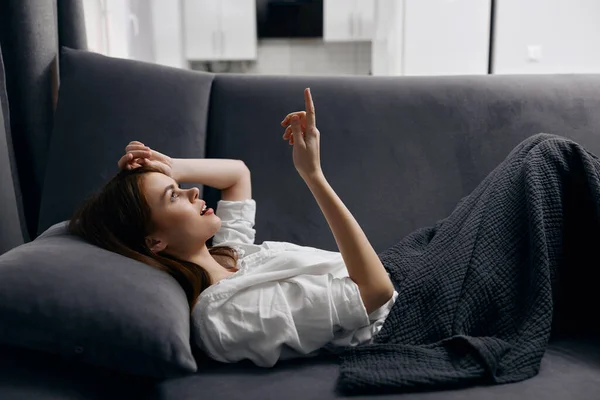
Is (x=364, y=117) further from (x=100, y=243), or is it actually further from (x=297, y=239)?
(x=100, y=243)

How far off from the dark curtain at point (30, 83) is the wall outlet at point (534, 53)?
2833 mm

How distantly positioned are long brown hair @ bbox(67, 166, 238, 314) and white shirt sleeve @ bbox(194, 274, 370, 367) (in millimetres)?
95

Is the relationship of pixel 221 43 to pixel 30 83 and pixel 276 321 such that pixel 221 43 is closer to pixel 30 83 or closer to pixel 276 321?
pixel 30 83

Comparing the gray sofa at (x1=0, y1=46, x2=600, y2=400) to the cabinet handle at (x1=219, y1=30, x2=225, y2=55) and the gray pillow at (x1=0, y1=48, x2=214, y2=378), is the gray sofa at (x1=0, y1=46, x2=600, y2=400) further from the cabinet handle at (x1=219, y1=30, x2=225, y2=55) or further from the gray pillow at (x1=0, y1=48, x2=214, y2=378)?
the cabinet handle at (x1=219, y1=30, x2=225, y2=55)

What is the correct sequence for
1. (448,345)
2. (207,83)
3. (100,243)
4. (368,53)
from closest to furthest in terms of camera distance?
1. (448,345)
2. (100,243)
3. (207,83)
4. (368,53)

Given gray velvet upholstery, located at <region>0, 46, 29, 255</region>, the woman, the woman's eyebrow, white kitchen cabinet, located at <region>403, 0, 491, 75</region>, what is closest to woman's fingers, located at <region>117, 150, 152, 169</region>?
the woman

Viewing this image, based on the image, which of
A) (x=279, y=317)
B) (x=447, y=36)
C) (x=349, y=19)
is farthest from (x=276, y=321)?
(x=349, y=19)

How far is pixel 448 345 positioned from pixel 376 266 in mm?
178

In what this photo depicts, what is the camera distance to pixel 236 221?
1.41 metres

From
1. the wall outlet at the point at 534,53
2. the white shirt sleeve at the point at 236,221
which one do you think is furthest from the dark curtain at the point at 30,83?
the wall outlet at the point at 534,53

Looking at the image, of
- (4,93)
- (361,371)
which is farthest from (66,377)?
(4,93)

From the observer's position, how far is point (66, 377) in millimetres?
900

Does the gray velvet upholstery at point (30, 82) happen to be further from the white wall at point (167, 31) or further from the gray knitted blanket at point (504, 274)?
the white wall at point (167, 31)

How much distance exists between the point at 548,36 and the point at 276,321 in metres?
3.27
